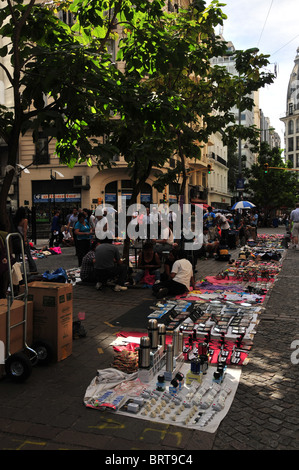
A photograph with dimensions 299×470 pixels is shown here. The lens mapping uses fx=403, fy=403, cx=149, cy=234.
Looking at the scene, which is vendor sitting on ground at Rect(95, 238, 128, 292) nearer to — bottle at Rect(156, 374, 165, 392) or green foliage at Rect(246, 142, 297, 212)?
bottle at Rect(156, 374, 165, 392)

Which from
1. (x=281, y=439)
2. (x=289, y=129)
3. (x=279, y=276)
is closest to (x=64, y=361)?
(x=281, y=439)

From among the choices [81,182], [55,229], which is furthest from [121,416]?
[81,182]

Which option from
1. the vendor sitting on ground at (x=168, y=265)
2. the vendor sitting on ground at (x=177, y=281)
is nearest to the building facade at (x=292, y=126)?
the vendor sitting on ground at (x=168, y=265)

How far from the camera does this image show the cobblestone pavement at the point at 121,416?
3.40 meters

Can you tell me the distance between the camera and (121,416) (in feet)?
12.7

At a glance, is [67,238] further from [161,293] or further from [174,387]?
[174,387]

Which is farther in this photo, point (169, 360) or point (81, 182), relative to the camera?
point (81, 182)

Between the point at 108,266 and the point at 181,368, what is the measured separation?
16.9ft

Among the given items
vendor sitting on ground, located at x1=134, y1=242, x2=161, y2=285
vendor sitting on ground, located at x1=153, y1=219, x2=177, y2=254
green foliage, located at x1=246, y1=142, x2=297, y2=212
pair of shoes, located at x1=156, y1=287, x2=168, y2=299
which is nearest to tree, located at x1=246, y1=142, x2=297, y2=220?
green foliage, located at x1=246, y1=142, x2=297, y2=212

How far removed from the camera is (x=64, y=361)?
207 inches

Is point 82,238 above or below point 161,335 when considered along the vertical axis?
above

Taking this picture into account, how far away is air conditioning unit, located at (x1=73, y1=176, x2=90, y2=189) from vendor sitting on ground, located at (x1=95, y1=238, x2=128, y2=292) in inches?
908

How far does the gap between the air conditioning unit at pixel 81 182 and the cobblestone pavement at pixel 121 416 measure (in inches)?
1061

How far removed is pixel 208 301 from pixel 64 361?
4.23 metres
